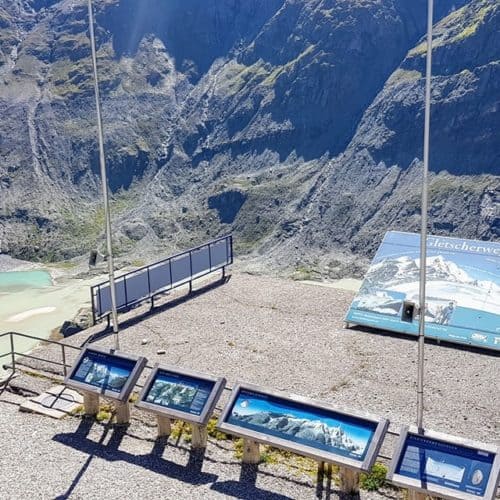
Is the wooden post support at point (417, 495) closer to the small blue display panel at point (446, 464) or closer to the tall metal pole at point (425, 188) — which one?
the small blue display panel at point (446, 464)

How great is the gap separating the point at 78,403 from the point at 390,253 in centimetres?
1065

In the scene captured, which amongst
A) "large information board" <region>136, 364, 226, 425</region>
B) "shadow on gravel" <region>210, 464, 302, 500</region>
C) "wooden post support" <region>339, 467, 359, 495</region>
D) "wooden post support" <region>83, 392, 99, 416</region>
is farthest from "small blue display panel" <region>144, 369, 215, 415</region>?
"wooden post support" <region>339, 467, 359, 495</region>

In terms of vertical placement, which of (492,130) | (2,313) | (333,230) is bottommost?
(2,313)

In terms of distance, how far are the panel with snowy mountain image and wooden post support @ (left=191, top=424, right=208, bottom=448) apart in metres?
1.53

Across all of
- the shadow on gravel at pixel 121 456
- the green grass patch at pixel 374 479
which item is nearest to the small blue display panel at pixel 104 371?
the shadow on gravel at pixel 121 456

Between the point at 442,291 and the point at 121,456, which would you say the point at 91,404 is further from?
the point at 442,291

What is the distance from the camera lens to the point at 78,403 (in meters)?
13.3

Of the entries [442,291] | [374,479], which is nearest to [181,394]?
[374,479]

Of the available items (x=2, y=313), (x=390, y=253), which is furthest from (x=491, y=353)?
(x=2, y=313)

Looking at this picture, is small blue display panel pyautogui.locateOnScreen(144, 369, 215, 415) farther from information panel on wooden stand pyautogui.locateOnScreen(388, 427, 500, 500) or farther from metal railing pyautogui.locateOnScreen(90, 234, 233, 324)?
metal railing pyautogui.locateOnScreen(90, 234, 233, 324)

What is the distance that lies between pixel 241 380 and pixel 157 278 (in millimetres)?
6492

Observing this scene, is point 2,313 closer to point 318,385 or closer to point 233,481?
point 318,385

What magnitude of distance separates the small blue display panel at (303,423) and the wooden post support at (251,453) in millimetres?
521

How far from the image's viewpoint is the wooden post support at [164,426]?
1194 cm
